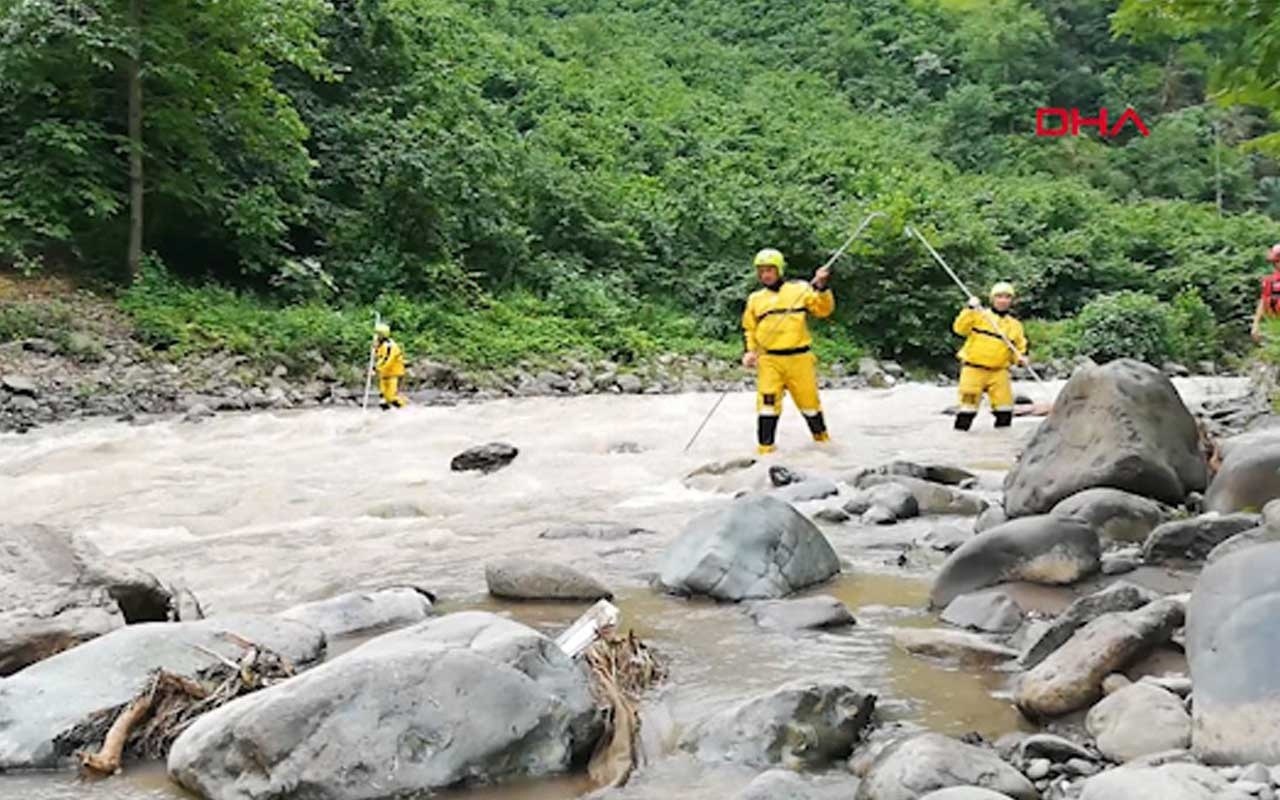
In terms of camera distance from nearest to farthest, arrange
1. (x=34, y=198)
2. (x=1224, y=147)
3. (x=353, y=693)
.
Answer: (x=353, y=693) → (x=34, y=198) → (x=1224, y=147)

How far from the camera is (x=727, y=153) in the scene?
3438 centimetres

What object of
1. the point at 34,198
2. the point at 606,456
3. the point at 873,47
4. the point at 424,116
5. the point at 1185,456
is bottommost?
the point at 606,456

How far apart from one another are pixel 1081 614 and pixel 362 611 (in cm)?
302

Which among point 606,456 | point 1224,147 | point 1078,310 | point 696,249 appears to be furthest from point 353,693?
point 1224,147

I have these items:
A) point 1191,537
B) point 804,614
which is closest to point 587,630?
point 804,614

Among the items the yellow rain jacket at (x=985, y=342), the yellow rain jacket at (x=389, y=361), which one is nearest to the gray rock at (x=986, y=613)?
the yellow rain jacket at (x=985, y=342)

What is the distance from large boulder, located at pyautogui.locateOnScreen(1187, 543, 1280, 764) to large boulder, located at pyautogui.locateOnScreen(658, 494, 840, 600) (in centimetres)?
237

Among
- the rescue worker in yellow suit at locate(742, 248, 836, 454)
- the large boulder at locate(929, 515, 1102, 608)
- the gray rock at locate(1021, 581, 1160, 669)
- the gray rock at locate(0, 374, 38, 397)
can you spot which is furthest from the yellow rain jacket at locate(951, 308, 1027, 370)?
the gray rock at locate(0, 374, 38, 397)

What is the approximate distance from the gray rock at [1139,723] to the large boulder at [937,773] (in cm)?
38

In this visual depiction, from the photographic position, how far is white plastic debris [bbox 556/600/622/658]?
14.5 feet

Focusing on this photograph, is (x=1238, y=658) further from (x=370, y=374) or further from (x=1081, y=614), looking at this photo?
(x=370, y=374)

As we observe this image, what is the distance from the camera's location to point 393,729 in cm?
358

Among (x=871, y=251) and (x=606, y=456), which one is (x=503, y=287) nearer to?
(x=871, y=251)

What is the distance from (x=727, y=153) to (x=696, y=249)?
25.6ft
